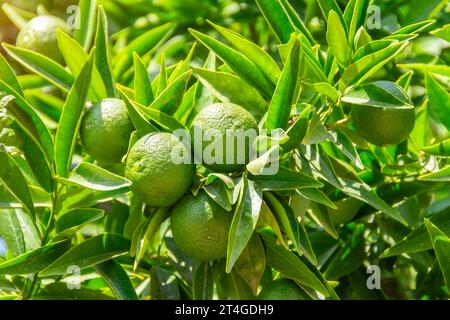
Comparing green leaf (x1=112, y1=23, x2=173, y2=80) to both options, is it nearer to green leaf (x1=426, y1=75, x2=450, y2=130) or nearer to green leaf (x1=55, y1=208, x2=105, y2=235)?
green leaf (x1=55, y1=208, x2=105, y2=235)

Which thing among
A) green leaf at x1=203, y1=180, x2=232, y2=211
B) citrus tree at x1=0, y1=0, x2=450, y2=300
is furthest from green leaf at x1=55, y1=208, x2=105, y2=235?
green leaf at x1=203, y1=180, x2=232, y2=211

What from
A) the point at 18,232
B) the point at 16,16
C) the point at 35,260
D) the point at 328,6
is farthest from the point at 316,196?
the point at 16,16

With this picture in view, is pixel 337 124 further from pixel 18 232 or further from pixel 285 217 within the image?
pixel 18 232

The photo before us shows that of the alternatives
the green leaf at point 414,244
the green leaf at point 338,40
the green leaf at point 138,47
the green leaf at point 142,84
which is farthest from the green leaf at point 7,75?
the green leaf at point 414,244

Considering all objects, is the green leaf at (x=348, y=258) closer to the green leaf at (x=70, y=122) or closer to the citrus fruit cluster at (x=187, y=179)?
the citrus fruit cluster at (x=187, y=179)

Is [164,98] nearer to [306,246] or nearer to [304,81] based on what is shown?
[304,81]
